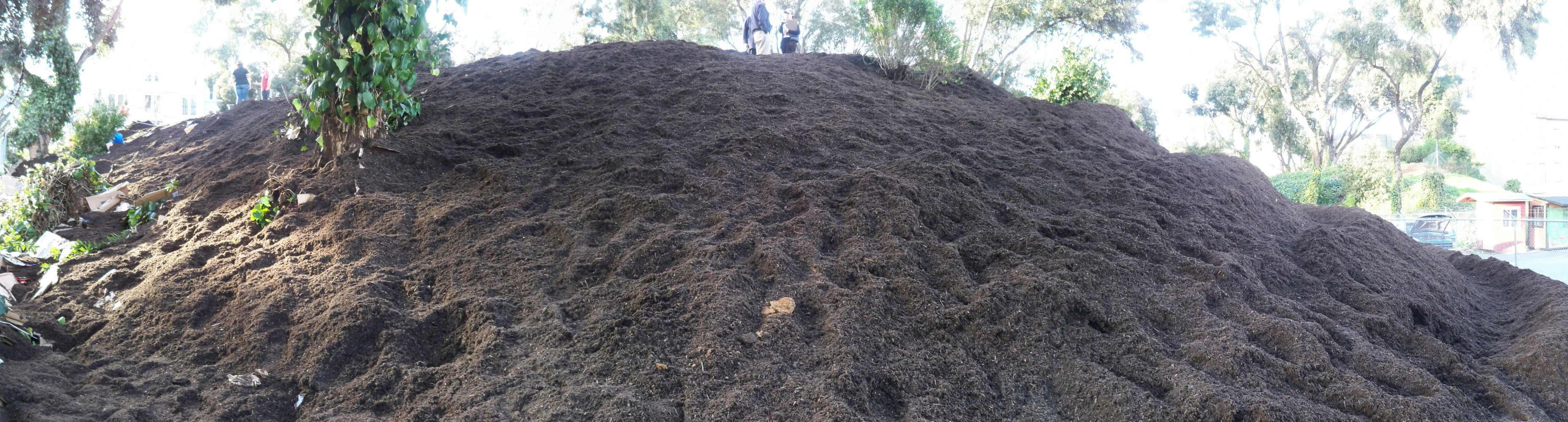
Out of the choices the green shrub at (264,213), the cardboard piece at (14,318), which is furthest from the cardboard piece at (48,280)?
the green shrub at (264,213)

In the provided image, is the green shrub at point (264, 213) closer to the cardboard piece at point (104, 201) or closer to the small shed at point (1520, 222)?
the cardboard piece at point (104, 201)

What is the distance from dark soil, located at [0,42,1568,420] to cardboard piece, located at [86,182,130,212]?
0.50 m

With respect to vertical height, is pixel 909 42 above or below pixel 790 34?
below

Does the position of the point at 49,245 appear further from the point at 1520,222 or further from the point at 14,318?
the point at 1520,222

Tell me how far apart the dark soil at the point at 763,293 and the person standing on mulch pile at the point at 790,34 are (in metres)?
3.62

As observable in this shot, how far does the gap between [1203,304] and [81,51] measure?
17434 mm

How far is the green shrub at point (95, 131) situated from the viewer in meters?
8.12

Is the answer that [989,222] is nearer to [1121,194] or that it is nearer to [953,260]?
[953,260]

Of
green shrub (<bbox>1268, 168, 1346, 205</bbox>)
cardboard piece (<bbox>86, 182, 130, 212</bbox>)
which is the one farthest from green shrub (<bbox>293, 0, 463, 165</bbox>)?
green shrub (<bbox>1268, 168, 1346, 205</bbox>)

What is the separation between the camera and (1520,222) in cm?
1010

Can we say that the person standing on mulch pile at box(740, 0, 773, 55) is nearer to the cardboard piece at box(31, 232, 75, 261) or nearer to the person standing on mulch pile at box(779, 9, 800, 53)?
the person standing on mulch pile at box(779, 9, 800, 53)

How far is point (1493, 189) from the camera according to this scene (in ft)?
99.6

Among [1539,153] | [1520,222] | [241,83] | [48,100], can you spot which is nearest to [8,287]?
[48,100]

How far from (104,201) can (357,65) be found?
226 centimetres
